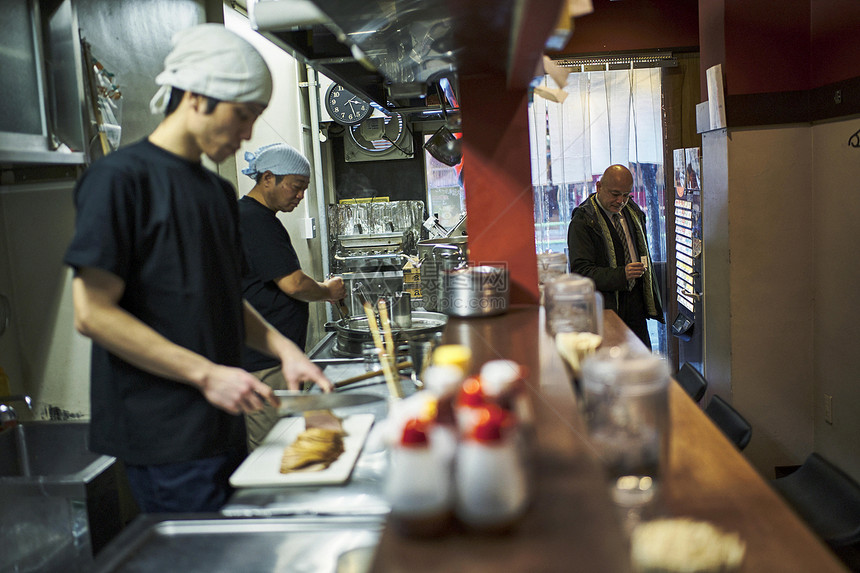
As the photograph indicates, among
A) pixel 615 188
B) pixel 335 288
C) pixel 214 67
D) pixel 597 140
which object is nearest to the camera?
pixel 214 67

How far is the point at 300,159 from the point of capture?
3.09 metres

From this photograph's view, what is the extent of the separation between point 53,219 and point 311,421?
155 centimetres

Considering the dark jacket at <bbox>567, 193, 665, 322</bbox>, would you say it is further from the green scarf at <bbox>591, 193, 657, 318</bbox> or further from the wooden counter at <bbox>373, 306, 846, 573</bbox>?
the wooden counter at <bbox>373, 306, 846, 573</bbox>

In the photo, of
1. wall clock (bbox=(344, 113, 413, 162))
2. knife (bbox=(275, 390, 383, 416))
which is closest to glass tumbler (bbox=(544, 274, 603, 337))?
knife (bbox=(275, 390, 383, 416))

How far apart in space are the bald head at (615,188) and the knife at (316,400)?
2.88m

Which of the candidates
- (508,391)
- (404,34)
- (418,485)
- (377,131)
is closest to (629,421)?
(508,391)

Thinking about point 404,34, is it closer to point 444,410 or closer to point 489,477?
point 444,410

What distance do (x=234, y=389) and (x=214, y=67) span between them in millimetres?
704

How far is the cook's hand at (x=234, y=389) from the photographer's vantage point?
1.47m

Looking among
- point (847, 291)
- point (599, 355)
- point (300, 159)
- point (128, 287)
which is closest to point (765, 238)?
point (847, 291)

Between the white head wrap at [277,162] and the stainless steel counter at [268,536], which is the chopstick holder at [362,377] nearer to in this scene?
the stainless steel counter at [268,536]

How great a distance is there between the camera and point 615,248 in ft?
14.2

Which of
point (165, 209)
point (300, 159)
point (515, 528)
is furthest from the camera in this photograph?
point (300, 159)

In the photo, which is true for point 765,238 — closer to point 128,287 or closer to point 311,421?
point 311,421
